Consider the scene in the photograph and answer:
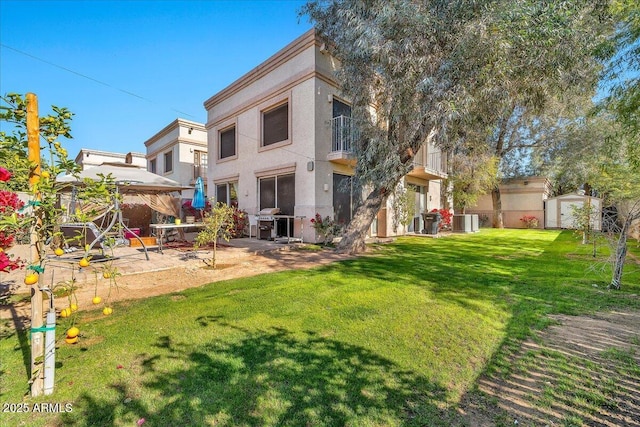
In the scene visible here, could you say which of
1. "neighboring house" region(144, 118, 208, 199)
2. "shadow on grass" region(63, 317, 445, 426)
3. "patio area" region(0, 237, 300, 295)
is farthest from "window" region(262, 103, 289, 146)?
"shadow on grass" region(63, 317, 445, 426)

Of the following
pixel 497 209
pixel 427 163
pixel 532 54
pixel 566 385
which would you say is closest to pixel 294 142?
pixel 532 54

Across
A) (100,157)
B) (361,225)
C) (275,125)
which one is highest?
(100,157)

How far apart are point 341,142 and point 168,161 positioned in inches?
571

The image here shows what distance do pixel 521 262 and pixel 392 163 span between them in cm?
432

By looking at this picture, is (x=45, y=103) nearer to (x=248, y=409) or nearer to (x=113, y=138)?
(x=248, y=409)

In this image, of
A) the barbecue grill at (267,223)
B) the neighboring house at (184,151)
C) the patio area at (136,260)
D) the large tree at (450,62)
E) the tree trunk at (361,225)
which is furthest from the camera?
→ the neighboring house at (184,151)

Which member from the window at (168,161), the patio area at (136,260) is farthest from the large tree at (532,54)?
the window at (168,161)

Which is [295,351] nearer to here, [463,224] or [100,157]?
[463,224]

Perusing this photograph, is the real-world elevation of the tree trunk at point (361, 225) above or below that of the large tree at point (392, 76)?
below

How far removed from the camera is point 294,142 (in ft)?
36.0

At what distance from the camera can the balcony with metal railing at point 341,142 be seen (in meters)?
10.2

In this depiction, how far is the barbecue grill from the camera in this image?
10688 millimetres

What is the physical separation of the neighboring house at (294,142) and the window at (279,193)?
4cm

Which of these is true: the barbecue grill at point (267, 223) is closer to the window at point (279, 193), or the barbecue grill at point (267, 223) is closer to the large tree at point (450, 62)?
the window at point (279, 193)
